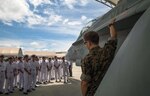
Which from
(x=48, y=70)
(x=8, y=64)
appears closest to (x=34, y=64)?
(x=8, y=64)

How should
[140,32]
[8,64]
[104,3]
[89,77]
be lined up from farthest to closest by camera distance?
[104,3], [8,64], [89,77], [140,32]

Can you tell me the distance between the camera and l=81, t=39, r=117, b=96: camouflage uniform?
3.38m

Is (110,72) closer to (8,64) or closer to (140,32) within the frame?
(140,32)

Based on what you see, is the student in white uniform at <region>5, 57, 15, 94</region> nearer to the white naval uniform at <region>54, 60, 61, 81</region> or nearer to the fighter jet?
the white naval uniform at <region>54, 60, 61, 81</region>

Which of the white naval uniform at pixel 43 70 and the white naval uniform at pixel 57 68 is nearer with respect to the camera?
the white naval uniform at pixel 43 70

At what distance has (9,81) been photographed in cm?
1481

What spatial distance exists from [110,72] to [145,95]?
68 centimetres

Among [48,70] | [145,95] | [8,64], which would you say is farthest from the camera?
[48,70]

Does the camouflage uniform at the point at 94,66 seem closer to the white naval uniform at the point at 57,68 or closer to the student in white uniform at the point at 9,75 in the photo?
the student in white uniform at the point at 9,75

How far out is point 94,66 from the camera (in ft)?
11.1

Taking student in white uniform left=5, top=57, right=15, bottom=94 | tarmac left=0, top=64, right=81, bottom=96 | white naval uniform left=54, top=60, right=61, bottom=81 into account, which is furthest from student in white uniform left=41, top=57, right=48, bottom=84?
student in white uniform left=5, top=57, right=15, bottom=94

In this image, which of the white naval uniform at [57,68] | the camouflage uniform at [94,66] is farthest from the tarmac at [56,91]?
the camouflage uniform at [94,66]

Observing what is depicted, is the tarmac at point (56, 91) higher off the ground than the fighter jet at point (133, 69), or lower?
lower

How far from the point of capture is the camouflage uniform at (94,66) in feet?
11.1
